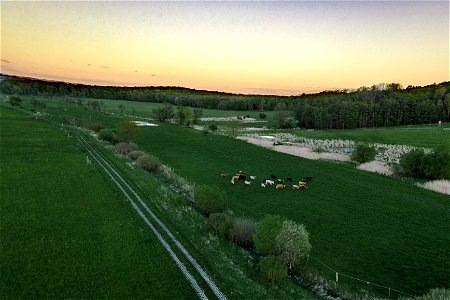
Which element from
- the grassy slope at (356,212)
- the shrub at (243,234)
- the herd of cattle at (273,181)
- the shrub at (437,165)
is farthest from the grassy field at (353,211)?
the shrub at (437,165)

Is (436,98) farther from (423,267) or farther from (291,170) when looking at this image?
(423,267)

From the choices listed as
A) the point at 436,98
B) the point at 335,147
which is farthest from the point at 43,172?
the point at 436,98

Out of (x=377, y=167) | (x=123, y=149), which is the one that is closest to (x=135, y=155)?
(x=123, y=149)

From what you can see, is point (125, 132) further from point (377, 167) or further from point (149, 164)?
point (377, 167)

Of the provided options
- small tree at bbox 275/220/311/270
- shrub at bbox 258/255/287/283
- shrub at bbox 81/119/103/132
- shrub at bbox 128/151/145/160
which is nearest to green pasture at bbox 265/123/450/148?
shrub at bbox 81/119/103/132

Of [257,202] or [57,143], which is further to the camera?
[57,143]
